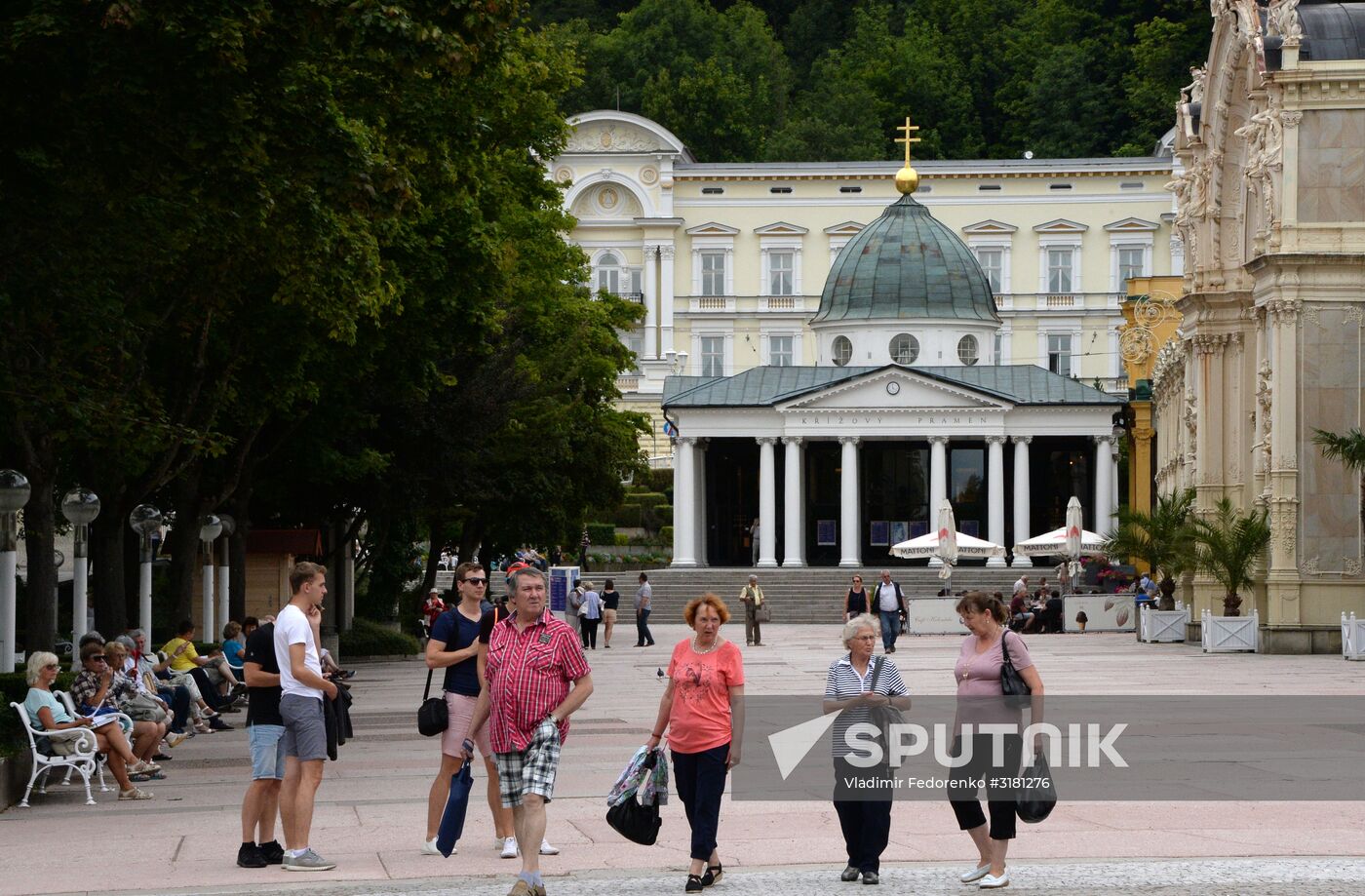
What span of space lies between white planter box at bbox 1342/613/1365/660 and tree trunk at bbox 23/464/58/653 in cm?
2279

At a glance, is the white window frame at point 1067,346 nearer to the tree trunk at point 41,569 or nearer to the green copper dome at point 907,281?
the green copper dome at point 907,281

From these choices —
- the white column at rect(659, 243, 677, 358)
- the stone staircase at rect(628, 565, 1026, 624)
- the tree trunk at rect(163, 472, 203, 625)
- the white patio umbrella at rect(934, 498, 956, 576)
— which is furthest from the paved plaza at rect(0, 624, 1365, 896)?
the white column at rect(659, 243, 677, 358)

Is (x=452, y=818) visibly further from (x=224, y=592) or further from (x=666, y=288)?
(x=666, y=288)

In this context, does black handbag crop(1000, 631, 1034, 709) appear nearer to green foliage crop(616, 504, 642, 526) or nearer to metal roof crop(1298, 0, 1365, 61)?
metal roof crop(1298, 0, 1365, 61)

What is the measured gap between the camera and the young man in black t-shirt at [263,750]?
13812mm

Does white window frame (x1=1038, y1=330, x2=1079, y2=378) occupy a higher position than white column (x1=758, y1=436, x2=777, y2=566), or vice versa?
white window frame (x1=1038, y1=330, x2=1079, y2=378)

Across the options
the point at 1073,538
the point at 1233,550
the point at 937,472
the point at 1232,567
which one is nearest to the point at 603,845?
the point at 1232,567

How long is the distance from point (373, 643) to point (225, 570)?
8.15 metres

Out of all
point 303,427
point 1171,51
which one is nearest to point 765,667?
point 303,427

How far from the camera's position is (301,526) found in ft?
144

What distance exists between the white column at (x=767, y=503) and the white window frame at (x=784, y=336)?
122 ft

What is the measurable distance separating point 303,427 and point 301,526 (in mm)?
8327

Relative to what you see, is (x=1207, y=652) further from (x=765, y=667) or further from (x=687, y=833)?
(x=687, y=833)

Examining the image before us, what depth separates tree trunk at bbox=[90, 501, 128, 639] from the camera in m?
28.4
